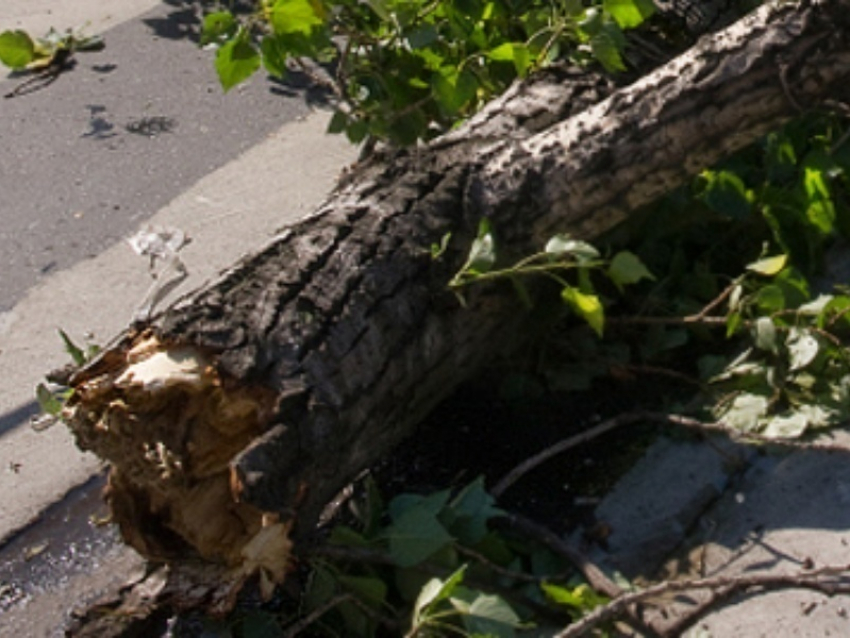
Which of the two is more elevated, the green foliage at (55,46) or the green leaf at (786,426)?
the green foliage at (55,46)

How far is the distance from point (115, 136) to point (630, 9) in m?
1.69

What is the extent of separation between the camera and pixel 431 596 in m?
2.22

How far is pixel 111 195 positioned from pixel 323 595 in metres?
1.78

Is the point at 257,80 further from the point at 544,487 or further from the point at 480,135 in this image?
the point at 544,487

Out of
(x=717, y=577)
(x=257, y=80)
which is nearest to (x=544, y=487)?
(x=717, y=577)

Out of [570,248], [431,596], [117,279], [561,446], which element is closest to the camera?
[431,596]

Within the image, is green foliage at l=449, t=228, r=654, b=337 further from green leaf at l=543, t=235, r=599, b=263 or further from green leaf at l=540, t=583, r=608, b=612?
green leaf at l=540, t=583, r=608, b=612

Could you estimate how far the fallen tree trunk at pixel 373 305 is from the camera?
88.5 inches

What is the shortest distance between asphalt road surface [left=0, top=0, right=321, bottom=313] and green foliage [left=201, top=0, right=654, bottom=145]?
70 centimetres

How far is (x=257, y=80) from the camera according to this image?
14.6 feet

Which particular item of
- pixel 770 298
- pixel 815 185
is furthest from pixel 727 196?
pixel 770 298

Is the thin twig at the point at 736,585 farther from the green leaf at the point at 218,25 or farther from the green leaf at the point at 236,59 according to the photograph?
the green leaf at the point at 218,25

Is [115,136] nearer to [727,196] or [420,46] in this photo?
[420,46]

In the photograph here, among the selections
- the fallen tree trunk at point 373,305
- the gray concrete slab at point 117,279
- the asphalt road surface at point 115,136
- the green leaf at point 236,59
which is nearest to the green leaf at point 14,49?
the asphalt road surface at point 115,136
